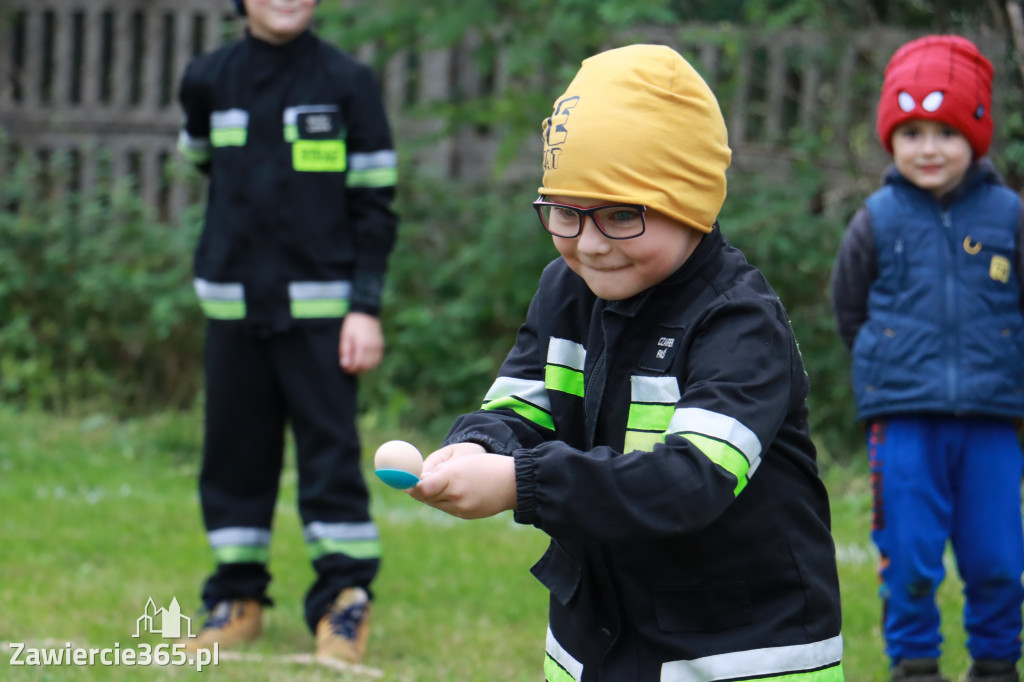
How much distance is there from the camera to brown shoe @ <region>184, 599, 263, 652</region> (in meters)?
4.03

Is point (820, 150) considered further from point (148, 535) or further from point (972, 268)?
point (148, 535)

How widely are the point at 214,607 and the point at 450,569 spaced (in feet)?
4.05

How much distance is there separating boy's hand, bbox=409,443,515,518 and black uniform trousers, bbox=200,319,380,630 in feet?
7.27

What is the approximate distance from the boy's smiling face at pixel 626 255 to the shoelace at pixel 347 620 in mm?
2144

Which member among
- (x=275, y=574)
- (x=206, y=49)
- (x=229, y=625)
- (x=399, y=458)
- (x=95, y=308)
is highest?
(x=206, y=49)

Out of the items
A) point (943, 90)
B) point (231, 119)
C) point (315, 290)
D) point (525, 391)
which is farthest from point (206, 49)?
point (525, 391)

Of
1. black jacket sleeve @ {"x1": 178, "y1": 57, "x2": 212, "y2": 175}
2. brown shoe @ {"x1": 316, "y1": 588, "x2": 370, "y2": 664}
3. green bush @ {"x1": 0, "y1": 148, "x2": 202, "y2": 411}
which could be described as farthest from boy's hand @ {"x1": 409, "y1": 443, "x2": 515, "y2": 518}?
green bush @ {"x1": 0, "y1": 148, "x2": 202, "y2": 411}

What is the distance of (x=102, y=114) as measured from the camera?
32.0 feet

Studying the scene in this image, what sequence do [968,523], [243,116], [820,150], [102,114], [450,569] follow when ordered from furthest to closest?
1. [102,114]
2. [820,150]
3. [450,569]
4. [243,116]
5. [968,523]

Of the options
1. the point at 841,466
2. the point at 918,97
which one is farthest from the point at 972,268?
the point at 841,466

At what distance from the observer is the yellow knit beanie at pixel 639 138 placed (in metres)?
2.03

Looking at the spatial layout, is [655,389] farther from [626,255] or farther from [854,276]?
[854,276]

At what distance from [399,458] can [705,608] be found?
651 mm

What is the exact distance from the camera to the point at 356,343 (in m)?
4.05
